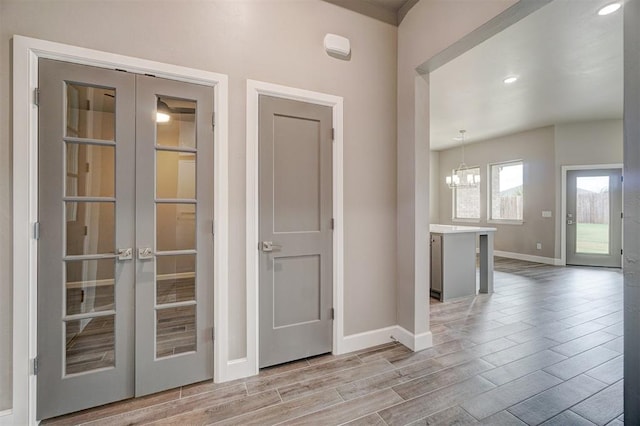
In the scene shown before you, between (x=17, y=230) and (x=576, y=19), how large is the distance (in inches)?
194

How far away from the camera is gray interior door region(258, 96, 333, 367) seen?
7.30 ft

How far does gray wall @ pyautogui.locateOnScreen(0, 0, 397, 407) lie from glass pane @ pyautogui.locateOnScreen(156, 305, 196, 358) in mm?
285

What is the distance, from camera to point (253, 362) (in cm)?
216

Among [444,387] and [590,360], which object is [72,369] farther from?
[590,360]

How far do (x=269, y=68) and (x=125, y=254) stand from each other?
1727mm

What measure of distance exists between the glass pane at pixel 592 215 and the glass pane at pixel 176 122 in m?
7.94

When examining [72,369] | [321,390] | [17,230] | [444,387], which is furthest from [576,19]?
[72,369]

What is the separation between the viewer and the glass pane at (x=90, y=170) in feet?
5.81

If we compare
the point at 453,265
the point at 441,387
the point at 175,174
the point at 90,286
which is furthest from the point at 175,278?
the point at 453,265

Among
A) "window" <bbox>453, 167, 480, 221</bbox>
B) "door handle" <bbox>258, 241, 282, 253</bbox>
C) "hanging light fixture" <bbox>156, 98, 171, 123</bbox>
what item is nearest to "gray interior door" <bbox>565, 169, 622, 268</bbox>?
"window" <bbox>453, 167, 480, 221</bbox>

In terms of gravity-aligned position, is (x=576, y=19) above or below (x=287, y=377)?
above

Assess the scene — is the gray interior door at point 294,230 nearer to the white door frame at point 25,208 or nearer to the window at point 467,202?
the white door frame at point 25,208

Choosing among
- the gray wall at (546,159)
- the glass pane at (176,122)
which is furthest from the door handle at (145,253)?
the gray wall at (546,159)

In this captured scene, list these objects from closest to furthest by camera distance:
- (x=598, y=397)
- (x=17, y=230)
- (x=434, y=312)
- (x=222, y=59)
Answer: (x=17, y=230) < (x=598, y=397) < (x=222, y=59) < (x=434, y=312)
